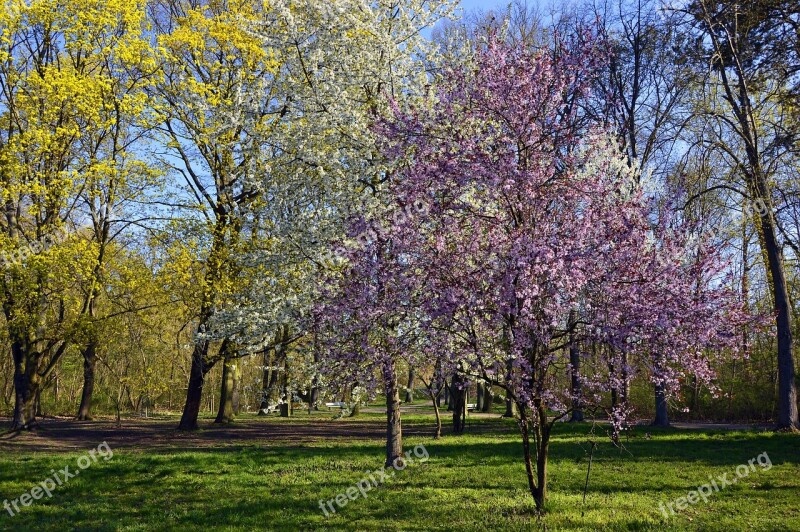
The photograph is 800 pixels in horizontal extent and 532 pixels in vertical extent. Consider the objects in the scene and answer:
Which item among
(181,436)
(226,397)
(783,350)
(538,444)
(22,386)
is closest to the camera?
(538,444)

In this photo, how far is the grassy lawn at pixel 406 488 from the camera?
8633 mm

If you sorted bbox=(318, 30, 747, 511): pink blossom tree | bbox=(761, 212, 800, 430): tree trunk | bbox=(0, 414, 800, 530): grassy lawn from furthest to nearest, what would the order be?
bbox=(761, 212, 800, 430): tree trunk < bbox=(0, 414, 800, 530): grassy lawn < bbox=(318, 30, 747, 511): pink blossom tree

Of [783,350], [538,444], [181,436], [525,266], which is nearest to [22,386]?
[181,436]

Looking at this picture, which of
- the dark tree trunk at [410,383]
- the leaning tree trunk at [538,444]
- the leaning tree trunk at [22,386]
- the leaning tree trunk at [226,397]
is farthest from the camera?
the leaning tree trunk at [226,397]

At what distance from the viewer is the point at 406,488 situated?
10539mm

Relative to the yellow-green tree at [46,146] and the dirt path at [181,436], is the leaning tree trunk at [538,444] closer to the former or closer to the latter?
the dirt path at [181,436]

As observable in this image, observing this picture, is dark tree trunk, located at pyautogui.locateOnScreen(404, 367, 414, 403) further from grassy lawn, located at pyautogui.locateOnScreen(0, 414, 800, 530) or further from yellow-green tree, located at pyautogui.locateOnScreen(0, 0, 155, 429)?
yellow-green tree, located at pyautogui.locateOnScreen(0, 0, 155, 429)

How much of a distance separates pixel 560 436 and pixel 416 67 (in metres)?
11.6

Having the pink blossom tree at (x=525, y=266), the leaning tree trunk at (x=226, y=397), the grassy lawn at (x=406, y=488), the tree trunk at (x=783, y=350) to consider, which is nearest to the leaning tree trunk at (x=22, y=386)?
the grassy lawn at (x=406, y=488)

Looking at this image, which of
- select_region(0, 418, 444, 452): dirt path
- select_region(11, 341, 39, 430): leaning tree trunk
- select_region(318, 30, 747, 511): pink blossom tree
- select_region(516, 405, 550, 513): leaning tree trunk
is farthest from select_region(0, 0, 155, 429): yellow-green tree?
select_region(516, 405, 550, 513): leaning tree trunk

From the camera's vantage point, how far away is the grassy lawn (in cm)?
863

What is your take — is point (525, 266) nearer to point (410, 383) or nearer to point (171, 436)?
point (171, 436)

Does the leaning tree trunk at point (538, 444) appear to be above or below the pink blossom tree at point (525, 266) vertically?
below

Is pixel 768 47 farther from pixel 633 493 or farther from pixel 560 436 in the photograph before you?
pixel 633 493
